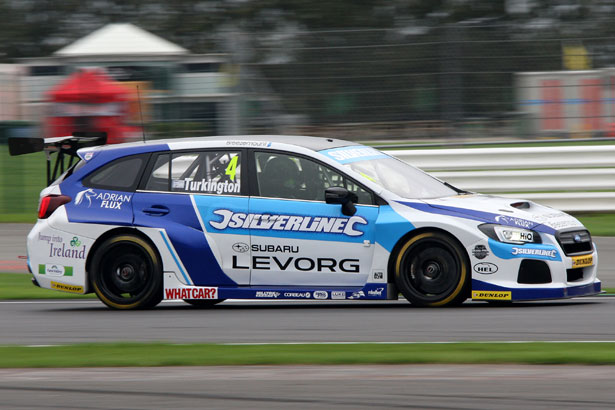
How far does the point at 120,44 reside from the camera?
21547mm

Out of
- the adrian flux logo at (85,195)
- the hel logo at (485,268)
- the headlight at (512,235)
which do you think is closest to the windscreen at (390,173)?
the headlight at (512,235)

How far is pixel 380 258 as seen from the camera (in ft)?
29.1

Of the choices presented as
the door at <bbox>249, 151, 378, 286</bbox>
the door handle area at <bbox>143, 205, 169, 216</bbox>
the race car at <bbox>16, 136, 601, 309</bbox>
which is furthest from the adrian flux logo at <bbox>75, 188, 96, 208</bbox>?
the door at <bbox>249, 151, 378, 286</bbox>

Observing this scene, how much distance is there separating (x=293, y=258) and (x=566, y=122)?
705 centimetres

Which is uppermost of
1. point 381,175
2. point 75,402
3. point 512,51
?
point 512,51

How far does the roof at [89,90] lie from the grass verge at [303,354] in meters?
10.6

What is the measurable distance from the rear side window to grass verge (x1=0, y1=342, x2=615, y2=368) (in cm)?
242

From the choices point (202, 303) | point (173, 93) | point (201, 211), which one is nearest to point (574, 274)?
point (201, 211)

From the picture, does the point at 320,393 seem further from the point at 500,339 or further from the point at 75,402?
the point at 500,339

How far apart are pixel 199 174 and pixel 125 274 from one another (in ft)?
3.43

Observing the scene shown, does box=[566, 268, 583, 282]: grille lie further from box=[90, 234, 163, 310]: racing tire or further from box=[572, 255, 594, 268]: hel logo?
box=[90, 234, 163, 310]: racing tire

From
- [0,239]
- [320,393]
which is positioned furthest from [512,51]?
[320,393]

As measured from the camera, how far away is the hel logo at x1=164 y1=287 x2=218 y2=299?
9.23m

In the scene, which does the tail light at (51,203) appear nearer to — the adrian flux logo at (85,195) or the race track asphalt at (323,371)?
the adrian flux logo at (85,195)
